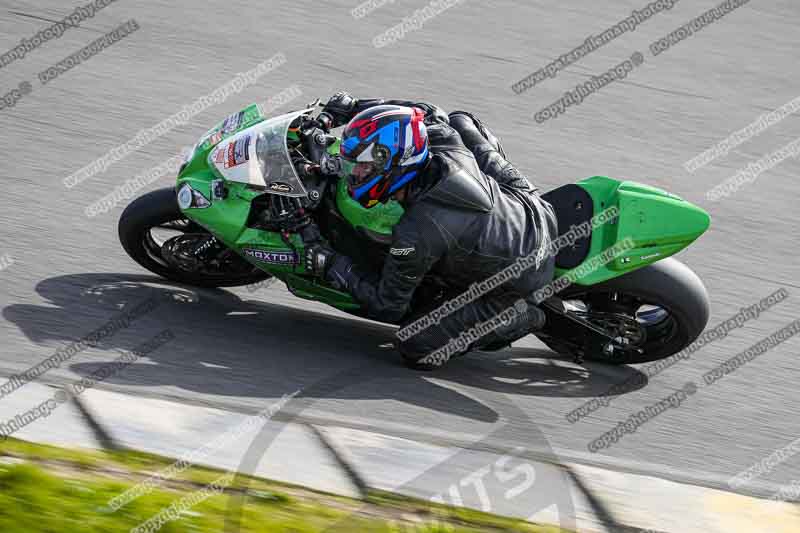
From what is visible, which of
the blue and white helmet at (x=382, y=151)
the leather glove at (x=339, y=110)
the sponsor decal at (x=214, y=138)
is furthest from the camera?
the leather glove at (x=339, y=110)

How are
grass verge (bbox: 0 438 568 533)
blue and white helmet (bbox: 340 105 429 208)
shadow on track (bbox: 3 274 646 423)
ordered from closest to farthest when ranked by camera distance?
1. grass verge (bbox: 0 438 568 533)
2. blue and white helmet (bbox: 340 105 429 208)
3. shadow on track (bbox: 3 274 646 423)

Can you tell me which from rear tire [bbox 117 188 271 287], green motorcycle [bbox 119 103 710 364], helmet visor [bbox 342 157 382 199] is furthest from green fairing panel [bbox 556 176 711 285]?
rear tire [bbox 117 188 271 287]

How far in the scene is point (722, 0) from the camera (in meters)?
12.7

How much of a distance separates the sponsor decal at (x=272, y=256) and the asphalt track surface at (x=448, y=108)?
48 cm

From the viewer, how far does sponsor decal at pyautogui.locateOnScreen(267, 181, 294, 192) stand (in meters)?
6.02

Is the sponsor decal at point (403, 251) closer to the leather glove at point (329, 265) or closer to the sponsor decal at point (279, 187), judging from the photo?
the leather glove at point (329, 265)

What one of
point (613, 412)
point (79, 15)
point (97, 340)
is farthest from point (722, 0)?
point (97, 340)

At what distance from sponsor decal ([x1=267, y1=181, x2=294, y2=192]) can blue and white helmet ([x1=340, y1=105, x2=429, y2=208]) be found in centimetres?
32

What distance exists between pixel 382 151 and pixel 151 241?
1647mm

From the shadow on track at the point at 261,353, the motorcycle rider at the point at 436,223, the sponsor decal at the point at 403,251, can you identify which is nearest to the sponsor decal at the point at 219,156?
the motorcycle rider at the point at 436,223

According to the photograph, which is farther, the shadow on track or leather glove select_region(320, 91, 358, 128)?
leather glove select_region(320, 91, 358, 128)

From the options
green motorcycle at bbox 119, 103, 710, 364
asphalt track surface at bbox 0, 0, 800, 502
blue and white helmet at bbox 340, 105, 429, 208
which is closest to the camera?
blue and white helmet at bbox 340, 105, 429, 208

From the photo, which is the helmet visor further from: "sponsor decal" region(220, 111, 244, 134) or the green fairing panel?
the green fairing panel

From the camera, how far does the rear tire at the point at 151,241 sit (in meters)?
6.29
